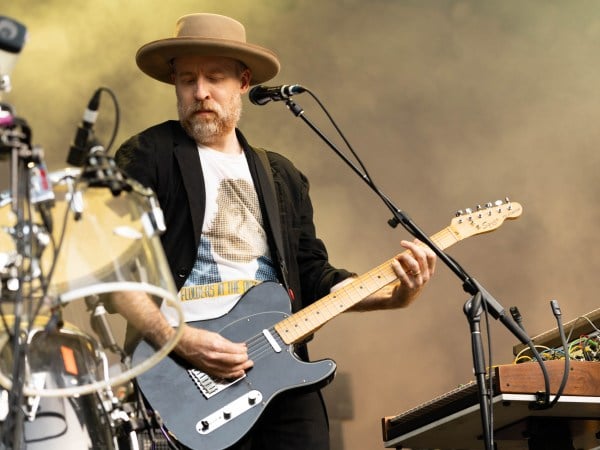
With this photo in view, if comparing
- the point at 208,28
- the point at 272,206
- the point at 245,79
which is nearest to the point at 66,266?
the point at 272,206

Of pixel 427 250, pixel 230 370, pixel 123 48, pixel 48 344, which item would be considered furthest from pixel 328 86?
pixel 48 344

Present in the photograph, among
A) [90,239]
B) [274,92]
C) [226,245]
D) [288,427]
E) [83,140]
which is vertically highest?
[274,92]

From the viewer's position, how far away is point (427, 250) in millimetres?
2840

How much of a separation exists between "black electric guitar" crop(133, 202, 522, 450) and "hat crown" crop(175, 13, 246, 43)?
34.1 inches

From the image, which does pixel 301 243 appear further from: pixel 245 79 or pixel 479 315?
pixel 479 315

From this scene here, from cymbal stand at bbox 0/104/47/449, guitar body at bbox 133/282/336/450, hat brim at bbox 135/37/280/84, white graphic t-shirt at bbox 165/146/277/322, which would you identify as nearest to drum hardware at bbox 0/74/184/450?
cymbal stand at bbox 0/104/47/449

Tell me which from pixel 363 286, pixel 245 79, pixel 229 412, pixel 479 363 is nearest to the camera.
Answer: pixel 479 363

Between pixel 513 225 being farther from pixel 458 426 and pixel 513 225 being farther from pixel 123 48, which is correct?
pixel 123 48

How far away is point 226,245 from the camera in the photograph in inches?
110

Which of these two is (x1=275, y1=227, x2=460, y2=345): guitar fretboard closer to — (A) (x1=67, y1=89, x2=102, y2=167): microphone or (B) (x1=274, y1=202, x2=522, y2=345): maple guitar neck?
(B) (x1=274, y1=202, x2=522, y2=345): maple guitar neck

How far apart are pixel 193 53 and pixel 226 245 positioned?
26.7 inches

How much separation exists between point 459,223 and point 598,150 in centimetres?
174

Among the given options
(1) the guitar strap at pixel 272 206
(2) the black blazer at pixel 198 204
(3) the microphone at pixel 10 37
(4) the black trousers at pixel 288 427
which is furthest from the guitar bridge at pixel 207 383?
(3) the microphone at pixel 10 37

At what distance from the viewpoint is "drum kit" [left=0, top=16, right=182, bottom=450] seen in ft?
4.90
